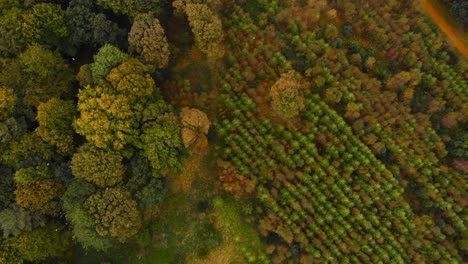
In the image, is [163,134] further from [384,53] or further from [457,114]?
[457,114]

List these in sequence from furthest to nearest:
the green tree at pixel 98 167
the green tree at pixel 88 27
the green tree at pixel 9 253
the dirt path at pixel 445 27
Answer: the dirt path at pixel 445 27 → the green tree at pixel 88 27 → the green tree at pixel 98 167 → the green tree at pixel 9 253

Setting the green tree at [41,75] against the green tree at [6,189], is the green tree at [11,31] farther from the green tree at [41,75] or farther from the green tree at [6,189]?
the green tree at [6,189]

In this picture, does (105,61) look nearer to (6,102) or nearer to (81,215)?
(6,102)

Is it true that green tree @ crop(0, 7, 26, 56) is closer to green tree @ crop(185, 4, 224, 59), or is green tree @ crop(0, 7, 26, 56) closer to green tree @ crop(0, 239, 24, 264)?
green tree @ crop(185, 4, 224, 59)

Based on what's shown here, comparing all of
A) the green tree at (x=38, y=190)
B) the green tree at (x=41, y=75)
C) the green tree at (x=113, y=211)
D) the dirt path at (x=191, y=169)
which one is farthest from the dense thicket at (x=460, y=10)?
the green tree at (x=38, y=190)

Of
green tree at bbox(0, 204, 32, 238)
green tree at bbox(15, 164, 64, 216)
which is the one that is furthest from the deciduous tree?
green tree at bbox(0, 204, 32, 238)
